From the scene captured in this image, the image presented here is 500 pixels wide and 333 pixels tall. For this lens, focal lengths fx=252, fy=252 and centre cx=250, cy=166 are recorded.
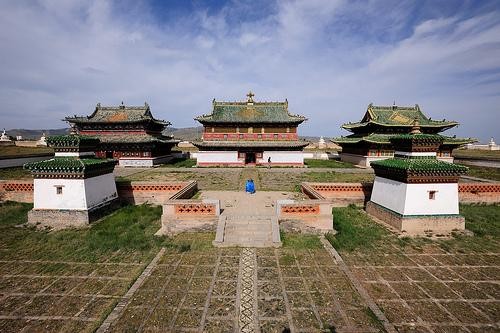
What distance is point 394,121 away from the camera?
116ft

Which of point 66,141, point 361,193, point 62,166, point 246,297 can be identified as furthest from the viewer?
point 361,193

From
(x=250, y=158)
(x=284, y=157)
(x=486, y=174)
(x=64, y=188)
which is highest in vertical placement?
(x=284, y=157)

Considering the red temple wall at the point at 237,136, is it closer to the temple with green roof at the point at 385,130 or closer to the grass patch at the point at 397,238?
the temple with green roof at the point at 385,130

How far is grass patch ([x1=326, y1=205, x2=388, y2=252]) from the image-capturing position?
34.0ft

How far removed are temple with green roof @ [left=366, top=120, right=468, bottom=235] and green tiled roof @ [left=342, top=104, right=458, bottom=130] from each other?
23514 mm

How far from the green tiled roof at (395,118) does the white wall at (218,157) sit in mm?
18706

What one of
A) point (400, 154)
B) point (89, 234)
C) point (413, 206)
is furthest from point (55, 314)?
point (400, 154)

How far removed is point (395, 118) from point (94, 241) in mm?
38382

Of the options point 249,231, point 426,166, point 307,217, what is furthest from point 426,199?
point 249,231

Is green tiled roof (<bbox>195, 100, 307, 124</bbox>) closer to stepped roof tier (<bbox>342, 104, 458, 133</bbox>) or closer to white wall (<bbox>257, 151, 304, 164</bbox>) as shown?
white wall (<bbox>257, 151, 304, 164</bbox>)

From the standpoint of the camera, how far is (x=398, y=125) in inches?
1326

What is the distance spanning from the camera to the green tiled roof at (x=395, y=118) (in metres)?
34.6

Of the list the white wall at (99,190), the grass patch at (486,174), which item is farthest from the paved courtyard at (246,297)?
the grass patch at (486,174)

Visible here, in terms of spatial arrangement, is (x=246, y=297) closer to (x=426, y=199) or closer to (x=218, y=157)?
(x=426, y=199)
